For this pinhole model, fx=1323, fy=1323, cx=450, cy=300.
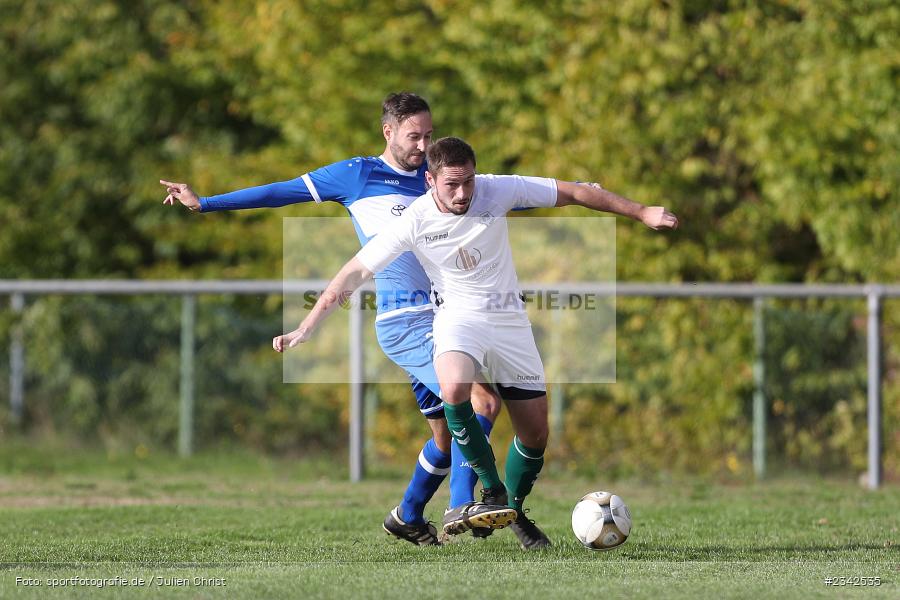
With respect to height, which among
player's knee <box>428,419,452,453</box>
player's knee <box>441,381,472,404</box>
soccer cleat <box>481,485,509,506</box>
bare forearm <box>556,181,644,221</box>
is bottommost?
soccer cleat <box>481,485,509,506</box>

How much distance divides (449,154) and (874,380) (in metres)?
5.84

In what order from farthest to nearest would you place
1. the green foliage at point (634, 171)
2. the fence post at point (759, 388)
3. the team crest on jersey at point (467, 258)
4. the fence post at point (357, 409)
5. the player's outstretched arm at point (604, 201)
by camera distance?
the green foliage at point (634, 171)
the fence post at point (759, 388)
the fence post at point (357, 409)
the team crest on jersey at point (467, 258)
the player's outstretched arm at point (604, 201)

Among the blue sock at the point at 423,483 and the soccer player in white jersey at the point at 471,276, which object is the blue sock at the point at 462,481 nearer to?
the blue sock at the point at 423,483

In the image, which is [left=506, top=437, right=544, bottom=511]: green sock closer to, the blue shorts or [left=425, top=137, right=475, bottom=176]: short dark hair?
the blue shorts

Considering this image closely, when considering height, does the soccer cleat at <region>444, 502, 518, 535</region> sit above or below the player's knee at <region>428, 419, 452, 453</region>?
below

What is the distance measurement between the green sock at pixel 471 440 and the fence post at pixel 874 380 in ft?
17.3

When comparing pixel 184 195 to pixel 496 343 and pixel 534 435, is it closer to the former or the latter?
pixel 496 343

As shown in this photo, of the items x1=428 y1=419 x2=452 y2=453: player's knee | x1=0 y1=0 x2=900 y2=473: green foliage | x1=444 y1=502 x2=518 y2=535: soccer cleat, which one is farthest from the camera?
x1=0 y1=0 x2=900 y2=473: green foliage

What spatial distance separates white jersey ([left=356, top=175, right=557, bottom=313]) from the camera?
21.7 feet

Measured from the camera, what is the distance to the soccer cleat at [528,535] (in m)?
7.06

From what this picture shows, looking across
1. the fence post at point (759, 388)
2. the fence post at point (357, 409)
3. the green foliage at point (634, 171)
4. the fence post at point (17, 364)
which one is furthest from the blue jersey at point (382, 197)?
the fence post at point (17, 364)

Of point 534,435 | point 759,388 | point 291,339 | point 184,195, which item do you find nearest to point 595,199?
point 534,435

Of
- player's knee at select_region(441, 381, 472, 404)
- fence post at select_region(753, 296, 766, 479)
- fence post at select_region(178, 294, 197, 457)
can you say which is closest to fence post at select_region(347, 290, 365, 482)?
fence post at select_region(178, 294, 197, 457)

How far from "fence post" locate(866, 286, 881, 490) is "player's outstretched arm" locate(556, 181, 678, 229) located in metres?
4.89
